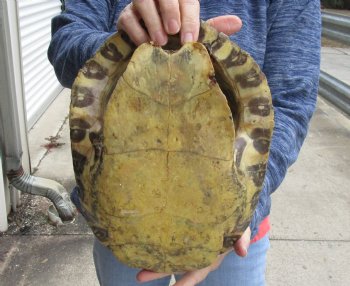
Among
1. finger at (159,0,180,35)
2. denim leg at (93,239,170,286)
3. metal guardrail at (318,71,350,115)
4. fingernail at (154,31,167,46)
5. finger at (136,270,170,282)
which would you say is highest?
finger at (159,0,180,35)

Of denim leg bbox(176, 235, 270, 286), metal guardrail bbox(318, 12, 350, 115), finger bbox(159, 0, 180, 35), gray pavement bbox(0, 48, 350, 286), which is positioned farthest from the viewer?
metal guardrail bbox(318, 12, 350, 115)

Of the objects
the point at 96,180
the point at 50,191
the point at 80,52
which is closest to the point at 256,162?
the point at 96,180

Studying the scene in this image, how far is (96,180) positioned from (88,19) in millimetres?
493

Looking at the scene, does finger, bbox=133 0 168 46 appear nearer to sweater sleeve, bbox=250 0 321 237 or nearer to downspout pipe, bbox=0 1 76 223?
sweater sleeve, bbox=250 0 321 237

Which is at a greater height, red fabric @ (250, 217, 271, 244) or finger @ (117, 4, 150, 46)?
finger @ (117, 4, 150, 46)

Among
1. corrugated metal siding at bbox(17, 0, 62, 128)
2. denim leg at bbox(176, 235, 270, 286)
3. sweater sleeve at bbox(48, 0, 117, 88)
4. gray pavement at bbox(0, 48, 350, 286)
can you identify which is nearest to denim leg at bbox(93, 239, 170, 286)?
denim leg at bbox(176, 235, 270, 286)

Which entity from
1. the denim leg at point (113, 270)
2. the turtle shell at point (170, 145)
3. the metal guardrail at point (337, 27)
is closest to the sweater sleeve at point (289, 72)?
the turtle shell at point (170, 145)

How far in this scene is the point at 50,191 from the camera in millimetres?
2500

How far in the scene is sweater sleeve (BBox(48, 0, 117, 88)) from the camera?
3.33 feet

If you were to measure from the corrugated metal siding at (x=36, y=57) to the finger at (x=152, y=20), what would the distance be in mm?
2748

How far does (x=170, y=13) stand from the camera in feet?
2.35

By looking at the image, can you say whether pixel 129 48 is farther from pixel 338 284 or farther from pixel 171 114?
pixel 338 284

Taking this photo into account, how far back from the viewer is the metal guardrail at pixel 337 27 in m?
4.37

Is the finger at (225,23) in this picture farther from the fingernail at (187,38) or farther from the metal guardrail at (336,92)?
the metal guardrail at (336,92)
